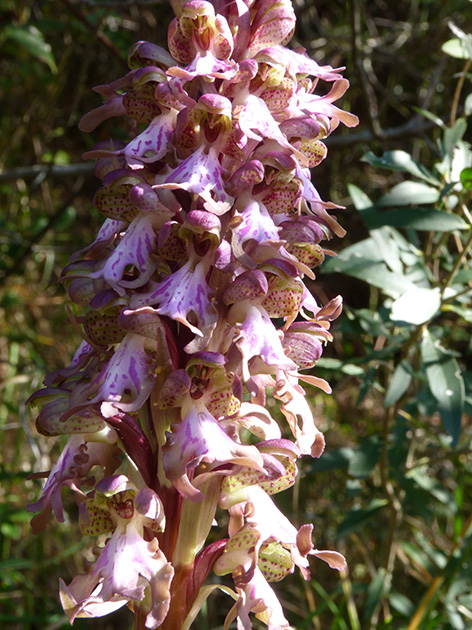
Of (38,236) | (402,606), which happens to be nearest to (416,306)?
(402,606)

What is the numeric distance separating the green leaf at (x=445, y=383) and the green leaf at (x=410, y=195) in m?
0.34

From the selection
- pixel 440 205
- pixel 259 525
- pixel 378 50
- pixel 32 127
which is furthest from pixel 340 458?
pixel 32 127

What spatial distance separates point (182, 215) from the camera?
104cm

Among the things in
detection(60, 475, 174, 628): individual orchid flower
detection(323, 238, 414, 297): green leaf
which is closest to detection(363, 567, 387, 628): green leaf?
detection(323, 238, 414, 297): green leaf

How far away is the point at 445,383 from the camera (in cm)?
160

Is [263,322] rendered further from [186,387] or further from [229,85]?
[229,85]

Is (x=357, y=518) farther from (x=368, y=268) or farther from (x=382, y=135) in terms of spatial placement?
(x=382, y=135)

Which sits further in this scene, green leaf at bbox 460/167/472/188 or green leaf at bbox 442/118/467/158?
green leaf at bbox 442/118/467/158

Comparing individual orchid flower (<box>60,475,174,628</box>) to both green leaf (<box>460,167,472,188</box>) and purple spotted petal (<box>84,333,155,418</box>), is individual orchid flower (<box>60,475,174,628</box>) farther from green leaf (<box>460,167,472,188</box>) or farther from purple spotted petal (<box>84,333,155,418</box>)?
green leaf (<box>460,167,472,188</box>)

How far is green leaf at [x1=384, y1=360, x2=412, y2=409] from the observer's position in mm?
1736

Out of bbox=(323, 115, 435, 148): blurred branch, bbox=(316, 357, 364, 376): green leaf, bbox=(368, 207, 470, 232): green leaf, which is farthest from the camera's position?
bbox=(323, 115, 435, 148): blurred branch

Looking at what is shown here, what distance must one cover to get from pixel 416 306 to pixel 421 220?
→ 25cm

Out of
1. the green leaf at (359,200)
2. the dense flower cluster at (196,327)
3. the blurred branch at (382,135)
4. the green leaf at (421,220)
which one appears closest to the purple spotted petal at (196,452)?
the dense flower cluster at (196,327)

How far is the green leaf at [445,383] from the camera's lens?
151 centimetres
